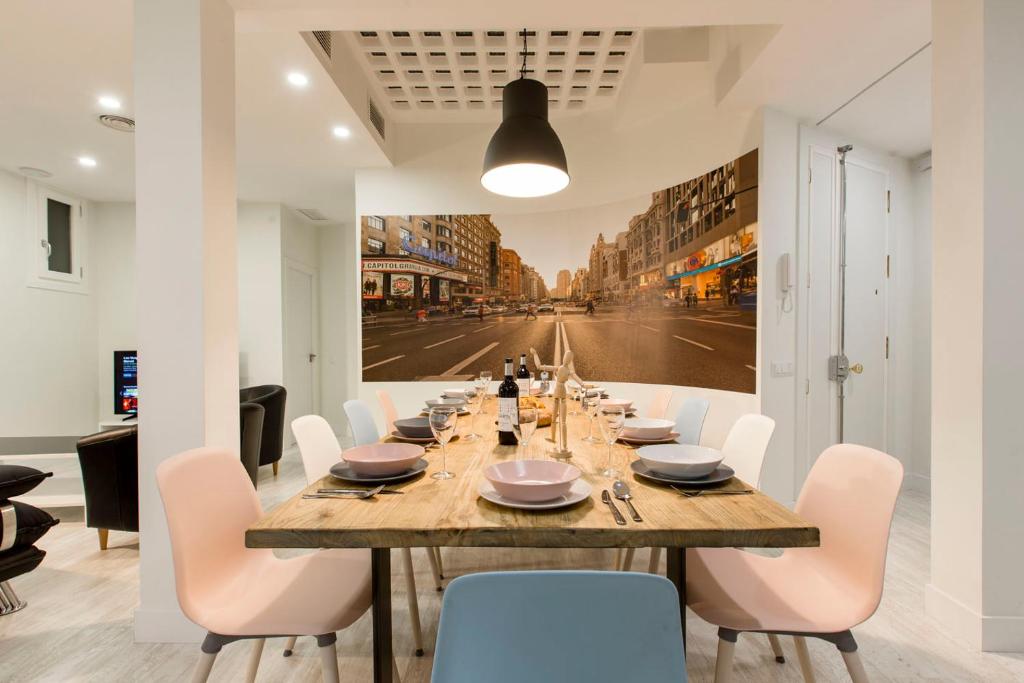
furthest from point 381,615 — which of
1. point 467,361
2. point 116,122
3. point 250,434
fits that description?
point 116,122

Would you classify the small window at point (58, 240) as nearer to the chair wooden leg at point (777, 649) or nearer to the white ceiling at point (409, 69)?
the white ceiling at point (409, 69)

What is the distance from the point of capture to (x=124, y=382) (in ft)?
17.5

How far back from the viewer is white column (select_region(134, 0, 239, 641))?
209cm

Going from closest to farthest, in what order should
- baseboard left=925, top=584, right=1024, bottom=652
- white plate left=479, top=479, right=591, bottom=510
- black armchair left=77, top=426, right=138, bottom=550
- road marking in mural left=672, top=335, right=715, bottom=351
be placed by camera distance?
white plate left=479, top=479, right=591, bottom=510, baseboard left=925, top=584, right=1024, bottom=652, black armchair left=77, top=426, right=138, bottom=550, road marking in mural left=672, top=335, right=715, bottom=351

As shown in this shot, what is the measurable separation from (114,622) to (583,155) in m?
4.52

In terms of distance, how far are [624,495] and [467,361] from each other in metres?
3.69

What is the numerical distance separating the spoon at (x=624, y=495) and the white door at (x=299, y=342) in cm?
526

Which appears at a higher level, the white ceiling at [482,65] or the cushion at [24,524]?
the white ceiling at [482,65]

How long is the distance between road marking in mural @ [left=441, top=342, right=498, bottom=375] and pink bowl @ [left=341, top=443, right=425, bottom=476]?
321cm

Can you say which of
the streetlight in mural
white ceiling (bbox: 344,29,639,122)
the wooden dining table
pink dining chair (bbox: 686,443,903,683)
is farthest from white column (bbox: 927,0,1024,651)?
white ceiling (bbox: 344,29,639,122)

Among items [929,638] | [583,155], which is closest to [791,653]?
[929,638]

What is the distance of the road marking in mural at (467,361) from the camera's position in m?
4.91

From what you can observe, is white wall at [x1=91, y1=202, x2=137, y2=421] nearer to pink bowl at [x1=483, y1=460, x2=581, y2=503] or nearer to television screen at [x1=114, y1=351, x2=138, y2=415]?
television screen at [x1=114, y1=351, x2=138, y2=415]

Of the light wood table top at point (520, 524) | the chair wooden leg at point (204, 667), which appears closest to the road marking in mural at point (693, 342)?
the light wood table top at point (520, 524)
